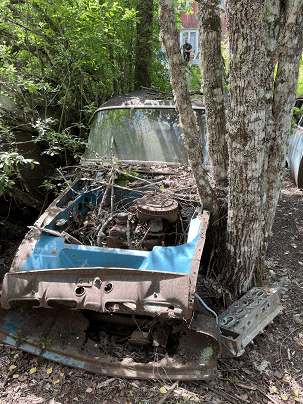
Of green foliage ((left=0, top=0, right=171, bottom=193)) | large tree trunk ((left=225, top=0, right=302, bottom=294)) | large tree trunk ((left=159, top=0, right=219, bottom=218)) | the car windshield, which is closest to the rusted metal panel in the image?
large tree trunk ((left=225, top=0, right=302, bottom=294))

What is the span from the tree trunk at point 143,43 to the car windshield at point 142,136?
321 cm

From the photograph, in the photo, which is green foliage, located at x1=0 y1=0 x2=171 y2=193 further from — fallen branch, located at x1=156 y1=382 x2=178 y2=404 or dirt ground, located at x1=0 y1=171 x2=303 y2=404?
fallen branch, located at x1=156 y1=382 x2=178 y2=404

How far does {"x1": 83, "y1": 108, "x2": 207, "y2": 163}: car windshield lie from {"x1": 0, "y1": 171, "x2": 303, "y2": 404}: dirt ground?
2.35m

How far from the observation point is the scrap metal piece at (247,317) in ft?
8.61

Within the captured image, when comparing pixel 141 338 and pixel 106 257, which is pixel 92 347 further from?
pixel 106 257

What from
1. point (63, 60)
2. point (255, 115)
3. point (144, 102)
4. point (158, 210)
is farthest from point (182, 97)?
point (63, 60)

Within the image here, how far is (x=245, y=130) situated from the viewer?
106 inches

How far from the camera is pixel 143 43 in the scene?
22.9 ft

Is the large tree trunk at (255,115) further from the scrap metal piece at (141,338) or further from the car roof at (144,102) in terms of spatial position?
the car roof at (144,102)

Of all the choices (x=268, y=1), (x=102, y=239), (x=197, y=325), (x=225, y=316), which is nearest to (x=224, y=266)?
(x=225, y=316)

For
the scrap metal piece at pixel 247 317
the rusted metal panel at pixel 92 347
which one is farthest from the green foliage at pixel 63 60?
the scrap metal piece at pixel 247 317

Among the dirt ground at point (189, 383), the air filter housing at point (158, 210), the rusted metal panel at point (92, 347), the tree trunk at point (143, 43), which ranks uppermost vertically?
the tree trunk at point (143, 43)

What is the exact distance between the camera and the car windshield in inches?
160

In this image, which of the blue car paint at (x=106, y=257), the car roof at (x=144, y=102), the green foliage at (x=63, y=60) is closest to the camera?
the blue car paint at (x=106, y=257)
